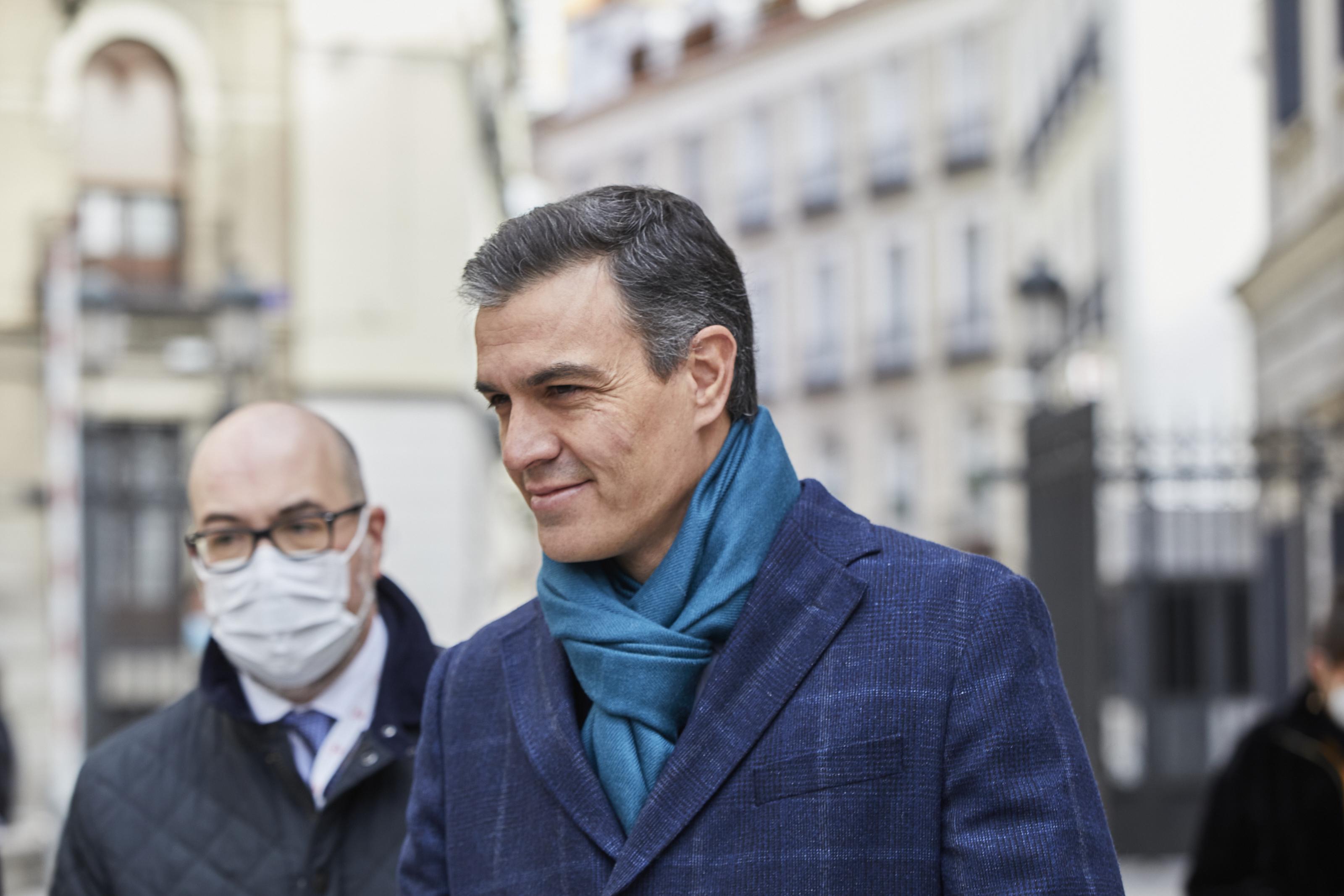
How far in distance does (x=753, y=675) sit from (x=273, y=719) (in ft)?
5.23

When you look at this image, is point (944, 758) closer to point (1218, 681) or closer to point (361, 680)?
point (361, 680)

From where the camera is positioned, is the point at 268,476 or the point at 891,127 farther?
the point at 891,127

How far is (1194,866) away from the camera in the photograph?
539 cm

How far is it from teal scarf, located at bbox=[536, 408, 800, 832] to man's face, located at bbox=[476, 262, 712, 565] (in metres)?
0.05

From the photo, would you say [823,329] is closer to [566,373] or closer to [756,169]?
[756,169]

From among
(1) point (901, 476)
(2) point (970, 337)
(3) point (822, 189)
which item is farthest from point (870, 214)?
(1) point (901, 476)

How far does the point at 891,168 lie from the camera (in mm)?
36500

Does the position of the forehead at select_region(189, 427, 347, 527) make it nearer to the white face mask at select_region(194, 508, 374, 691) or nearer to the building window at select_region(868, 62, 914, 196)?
the white face mask at select_region(194, 508, 374, 691)

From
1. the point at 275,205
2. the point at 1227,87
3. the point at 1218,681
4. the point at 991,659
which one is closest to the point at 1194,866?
the point at 991,659

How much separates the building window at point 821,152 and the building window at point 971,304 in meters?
3.51

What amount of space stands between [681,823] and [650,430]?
47 centimetres

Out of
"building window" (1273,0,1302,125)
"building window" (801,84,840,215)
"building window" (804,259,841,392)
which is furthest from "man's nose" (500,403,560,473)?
"building window" (801,84,840,215)

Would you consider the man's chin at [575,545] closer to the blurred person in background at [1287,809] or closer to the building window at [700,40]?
the blurred person in background at [1287,809]

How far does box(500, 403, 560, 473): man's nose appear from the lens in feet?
7.52
